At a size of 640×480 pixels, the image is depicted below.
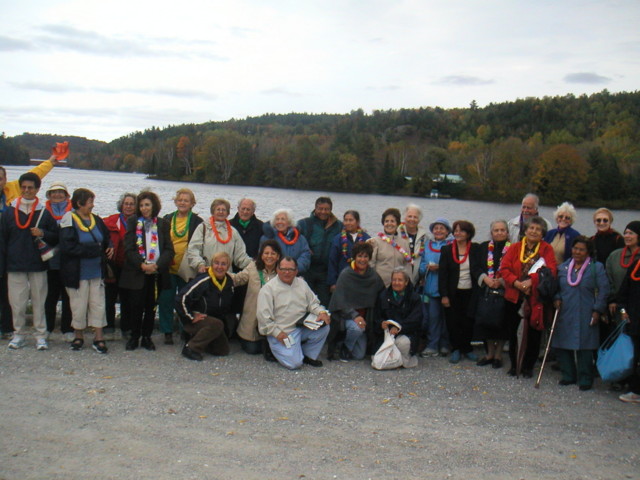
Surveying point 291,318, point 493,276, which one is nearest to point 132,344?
point 291,318

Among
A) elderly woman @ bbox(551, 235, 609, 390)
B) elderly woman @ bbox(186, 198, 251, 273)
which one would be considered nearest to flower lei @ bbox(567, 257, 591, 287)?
elderly woman @ bbox(551, 235, 609, 390)

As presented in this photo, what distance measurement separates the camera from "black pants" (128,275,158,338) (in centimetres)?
713

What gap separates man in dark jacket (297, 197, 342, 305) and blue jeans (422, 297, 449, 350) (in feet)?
5.01

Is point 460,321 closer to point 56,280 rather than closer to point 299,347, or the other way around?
point 299,347

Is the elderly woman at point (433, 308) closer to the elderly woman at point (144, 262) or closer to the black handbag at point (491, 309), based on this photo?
the black handbag at point (491, 309)

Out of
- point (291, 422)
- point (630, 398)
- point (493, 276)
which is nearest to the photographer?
point (291, 422)

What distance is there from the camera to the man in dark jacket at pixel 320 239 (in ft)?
26.8

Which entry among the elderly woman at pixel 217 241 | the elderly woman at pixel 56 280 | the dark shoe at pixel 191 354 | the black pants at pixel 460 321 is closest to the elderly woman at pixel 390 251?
the black pants at pixel 460 321

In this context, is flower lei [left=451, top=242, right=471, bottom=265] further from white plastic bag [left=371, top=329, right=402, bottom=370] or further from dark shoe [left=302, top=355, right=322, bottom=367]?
dark shoe [left=302, top=355, right=322, bottom=367]

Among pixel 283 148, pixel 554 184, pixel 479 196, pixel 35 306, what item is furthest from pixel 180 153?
pixel 35 306

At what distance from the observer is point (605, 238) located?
709cm

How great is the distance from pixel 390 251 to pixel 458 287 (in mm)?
1035

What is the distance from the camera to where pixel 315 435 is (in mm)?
4824

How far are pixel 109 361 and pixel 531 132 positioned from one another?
11957 cm
